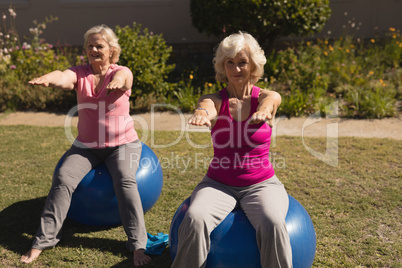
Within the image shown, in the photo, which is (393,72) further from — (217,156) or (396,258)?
(217,156)

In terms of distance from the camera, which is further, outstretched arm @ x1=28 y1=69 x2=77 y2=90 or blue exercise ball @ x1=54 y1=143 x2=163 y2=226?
blue exercise ball @ x1=54 y1=143 x2=163 y2=226

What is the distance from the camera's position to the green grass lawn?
3.77 meters

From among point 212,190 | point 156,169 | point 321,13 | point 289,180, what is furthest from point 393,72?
point 212,190

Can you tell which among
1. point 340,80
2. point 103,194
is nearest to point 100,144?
point 103,194

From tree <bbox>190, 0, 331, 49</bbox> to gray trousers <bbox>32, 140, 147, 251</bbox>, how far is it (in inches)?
189

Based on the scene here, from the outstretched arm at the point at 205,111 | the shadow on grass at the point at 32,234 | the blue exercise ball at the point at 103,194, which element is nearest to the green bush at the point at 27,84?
the shadow on grass at the point at 32,234

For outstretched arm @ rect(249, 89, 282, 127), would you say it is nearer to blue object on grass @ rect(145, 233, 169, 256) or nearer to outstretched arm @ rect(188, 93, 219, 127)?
outstretched arm @ rect(188, 93, 219, 127)

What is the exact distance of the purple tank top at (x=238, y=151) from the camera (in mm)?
3273

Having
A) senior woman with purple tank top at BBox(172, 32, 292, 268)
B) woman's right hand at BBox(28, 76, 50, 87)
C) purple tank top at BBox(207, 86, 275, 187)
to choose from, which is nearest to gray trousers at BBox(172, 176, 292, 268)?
senior woman with purple tank top at BBox(172, 32, 292, 268)

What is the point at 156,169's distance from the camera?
432cm

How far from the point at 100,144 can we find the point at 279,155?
8.88ft

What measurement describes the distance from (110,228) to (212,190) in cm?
144

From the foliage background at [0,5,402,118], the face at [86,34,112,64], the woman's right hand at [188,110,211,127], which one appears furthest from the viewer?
the foliage background at [0,5,402,118]

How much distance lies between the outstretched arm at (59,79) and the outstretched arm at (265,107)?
1.71 meters
